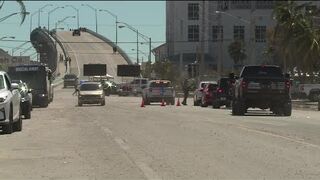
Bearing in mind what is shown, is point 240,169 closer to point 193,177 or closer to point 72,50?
point 193,177

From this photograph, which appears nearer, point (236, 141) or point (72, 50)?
point (236, 141)

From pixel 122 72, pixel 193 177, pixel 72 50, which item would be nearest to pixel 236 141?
pixel 193 177

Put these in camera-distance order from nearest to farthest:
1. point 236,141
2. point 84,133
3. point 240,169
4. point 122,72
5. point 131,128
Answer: point 240,169 → point 236,141 → point 84,133 → point 131,128 → point 122,72

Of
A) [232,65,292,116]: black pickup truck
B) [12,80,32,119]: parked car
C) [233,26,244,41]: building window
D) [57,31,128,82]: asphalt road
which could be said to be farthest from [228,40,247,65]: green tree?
[12,80,32,119]: parked car

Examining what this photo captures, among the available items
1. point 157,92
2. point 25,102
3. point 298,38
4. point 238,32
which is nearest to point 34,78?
point 157,92

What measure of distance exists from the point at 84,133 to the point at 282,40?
46.9 m

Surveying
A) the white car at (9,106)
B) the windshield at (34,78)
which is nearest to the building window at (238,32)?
the windshield at (34,78)

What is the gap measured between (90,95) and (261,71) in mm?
18934

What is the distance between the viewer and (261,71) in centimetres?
3209

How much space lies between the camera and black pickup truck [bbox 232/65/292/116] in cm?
3131

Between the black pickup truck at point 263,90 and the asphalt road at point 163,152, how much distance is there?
7.36 metres

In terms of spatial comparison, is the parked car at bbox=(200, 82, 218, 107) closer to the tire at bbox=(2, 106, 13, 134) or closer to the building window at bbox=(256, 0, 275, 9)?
the tire at bbox=(2, 106, 13, 134)

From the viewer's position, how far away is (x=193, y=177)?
11.7 m

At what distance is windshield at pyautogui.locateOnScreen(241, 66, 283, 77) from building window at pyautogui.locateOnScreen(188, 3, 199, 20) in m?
98.7
